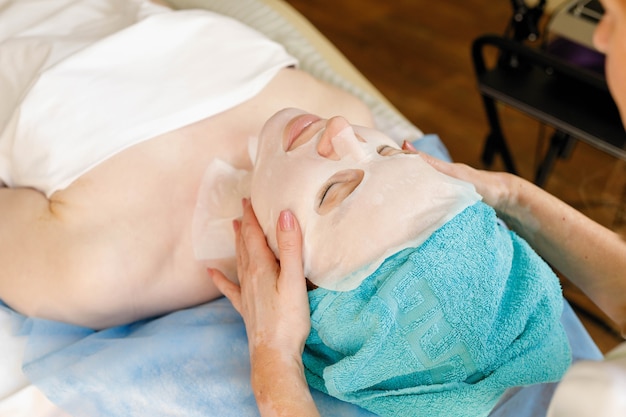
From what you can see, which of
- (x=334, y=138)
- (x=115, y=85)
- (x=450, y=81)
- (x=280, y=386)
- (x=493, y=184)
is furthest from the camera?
(x=450, y=81)

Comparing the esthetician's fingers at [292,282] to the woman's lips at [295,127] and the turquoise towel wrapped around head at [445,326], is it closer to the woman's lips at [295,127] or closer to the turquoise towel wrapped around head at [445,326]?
the turquoise towel wrapped around head at [445,326]

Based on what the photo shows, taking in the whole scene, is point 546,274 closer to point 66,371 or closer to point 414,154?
point 414,154

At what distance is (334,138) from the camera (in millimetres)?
937

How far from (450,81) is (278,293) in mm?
1778

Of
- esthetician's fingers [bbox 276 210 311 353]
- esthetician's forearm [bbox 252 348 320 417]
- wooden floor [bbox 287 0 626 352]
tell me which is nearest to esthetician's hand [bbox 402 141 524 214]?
esthetician's fingers [bbox 276 210 311 353]

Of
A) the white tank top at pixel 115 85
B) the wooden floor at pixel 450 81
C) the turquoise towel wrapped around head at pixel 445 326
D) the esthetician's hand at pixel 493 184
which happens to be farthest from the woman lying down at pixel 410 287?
the wooden floor at pixel 450 81

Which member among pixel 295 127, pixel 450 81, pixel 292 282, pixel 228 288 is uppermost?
pixel 295 127

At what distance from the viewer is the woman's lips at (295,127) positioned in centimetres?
99

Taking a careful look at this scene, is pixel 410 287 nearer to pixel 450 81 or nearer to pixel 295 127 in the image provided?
pixel 295 127

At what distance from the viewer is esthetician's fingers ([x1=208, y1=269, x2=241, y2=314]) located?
970 mm

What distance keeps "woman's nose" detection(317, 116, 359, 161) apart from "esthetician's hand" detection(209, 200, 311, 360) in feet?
0.36

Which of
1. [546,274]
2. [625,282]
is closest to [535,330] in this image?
[546,274]

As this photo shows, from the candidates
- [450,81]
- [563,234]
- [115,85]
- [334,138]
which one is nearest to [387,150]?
[334,138]

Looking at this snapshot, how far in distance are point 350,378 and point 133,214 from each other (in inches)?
18.2
